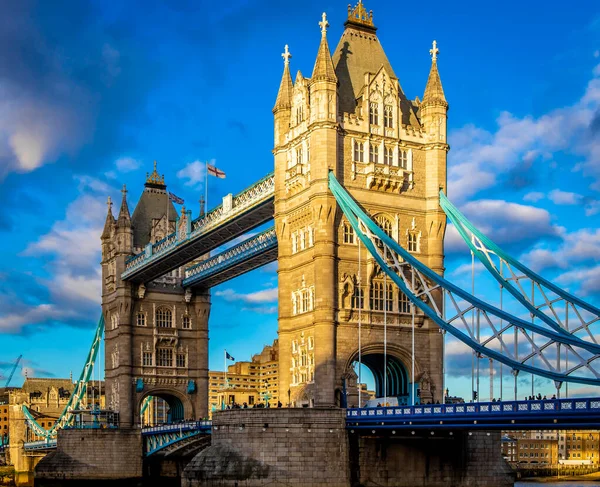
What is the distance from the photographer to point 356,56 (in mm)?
61344

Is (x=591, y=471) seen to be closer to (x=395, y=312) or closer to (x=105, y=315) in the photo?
(x=105, y=315)

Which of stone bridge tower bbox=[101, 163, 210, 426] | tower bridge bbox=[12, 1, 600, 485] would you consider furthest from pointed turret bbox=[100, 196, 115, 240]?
tower bridge bbox=[12, 1, 600, 485]

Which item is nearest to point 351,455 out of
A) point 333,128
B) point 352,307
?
point 352,307

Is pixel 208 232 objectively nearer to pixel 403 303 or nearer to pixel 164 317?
pixel 164 317

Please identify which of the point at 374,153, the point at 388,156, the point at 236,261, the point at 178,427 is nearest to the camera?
the point at 374,153

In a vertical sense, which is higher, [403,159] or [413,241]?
[403,159]

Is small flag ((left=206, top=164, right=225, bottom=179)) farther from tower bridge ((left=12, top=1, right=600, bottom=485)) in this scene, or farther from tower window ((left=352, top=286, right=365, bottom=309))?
tower window ((left=352, top=286, right=365, bottom=309))

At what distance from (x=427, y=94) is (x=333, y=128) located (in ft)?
24.0

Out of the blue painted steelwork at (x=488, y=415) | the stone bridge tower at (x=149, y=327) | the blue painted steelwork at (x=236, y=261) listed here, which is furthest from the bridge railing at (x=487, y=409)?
the stone bridge tower at (x=149, y=327)

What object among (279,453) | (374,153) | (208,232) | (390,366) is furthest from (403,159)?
(208,232)

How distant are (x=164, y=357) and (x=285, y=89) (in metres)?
37.2

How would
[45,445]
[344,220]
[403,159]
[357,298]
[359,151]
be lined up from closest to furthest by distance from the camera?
[357,298] < [344,220] < [359,151] < [403,159] < [45,445]

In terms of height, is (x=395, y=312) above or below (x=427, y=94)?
below

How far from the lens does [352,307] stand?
56.6m
